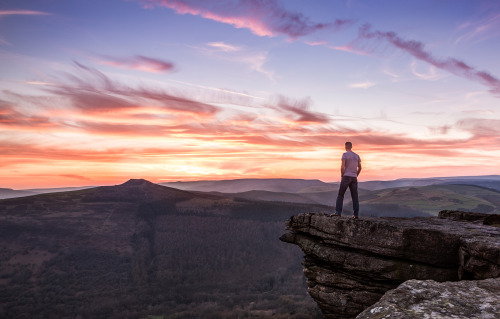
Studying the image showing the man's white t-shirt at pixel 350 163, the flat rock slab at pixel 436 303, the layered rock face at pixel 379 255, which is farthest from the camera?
the man's white t-shirt at pixel 350 163

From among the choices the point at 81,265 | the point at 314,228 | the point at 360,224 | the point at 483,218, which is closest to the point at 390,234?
the point at 360,224

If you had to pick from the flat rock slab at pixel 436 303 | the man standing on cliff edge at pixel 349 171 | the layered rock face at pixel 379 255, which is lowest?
the layered rock face at pixel 379 255

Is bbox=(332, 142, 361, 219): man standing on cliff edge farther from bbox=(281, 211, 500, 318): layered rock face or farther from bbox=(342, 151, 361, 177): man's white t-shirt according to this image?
bbox=(281, 211, 500, 318): layered rock face

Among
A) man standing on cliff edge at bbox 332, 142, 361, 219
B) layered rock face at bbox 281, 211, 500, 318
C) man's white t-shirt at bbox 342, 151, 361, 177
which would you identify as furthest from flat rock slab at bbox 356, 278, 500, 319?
man's white t-shirt at bbox 342, 151, 361, 177

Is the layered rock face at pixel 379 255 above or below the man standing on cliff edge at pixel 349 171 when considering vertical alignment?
below

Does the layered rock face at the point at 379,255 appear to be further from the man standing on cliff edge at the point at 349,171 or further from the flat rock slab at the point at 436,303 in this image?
the flat rock slab at the point at 436,303

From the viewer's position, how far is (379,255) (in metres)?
16.0

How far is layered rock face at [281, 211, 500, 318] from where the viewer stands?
529 inches

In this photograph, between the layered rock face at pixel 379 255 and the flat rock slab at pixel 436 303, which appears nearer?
the flat rock slab at pixel 436 303

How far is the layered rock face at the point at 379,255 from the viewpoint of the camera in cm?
1343

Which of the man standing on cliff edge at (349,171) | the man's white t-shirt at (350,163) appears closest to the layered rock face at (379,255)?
the man standing on cliff edge at (349,171)

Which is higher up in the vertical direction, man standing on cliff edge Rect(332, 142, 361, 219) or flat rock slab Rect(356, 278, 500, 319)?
man standing on cliff edge Rect(332, 142, 361, 219)

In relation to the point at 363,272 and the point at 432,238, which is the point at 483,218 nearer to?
the point at 432,238

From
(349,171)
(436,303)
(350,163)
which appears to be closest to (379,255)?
(349,171)
